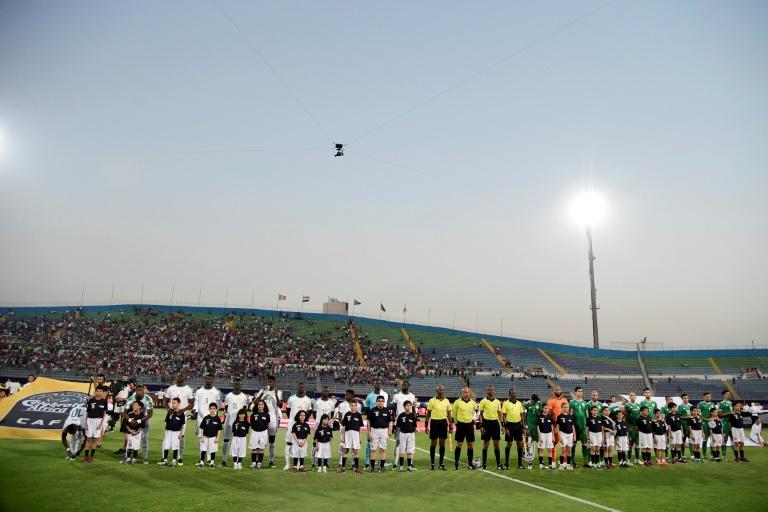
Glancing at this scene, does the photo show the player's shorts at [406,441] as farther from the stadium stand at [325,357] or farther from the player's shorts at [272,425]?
the stadium stand at [325,357]

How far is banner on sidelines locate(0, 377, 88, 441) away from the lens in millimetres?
17812

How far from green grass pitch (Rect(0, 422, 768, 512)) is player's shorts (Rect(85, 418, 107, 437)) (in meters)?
0.75

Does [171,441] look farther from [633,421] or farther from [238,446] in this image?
[633,421]

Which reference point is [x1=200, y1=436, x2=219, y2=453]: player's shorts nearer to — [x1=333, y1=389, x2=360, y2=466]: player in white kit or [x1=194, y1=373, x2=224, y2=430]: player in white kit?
[x1=194, y1=373, x2=224, y2=430]: player in white kit

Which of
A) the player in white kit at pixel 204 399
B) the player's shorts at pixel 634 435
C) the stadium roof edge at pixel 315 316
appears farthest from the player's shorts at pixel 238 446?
the stadium roof edge at pixel 315 316

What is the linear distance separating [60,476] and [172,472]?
240 centimetres

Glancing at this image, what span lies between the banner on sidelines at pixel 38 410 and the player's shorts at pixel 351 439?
10.5m

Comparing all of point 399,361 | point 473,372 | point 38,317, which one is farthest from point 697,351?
point 38,317

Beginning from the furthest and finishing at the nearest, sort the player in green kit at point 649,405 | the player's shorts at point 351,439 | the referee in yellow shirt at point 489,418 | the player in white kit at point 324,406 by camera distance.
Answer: the player in green kit at point 649,405 < the player in white kit at point 324,406 < the referee in yellow shirt at point 489,418 < the player's shorts at point 351,439

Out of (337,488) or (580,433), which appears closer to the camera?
(337,488)

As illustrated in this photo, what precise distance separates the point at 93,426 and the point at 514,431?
12033 mm

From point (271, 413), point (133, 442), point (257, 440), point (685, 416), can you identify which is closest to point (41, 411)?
point (133, 442)

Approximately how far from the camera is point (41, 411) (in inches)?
717

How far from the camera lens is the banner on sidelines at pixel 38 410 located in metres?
17.8
